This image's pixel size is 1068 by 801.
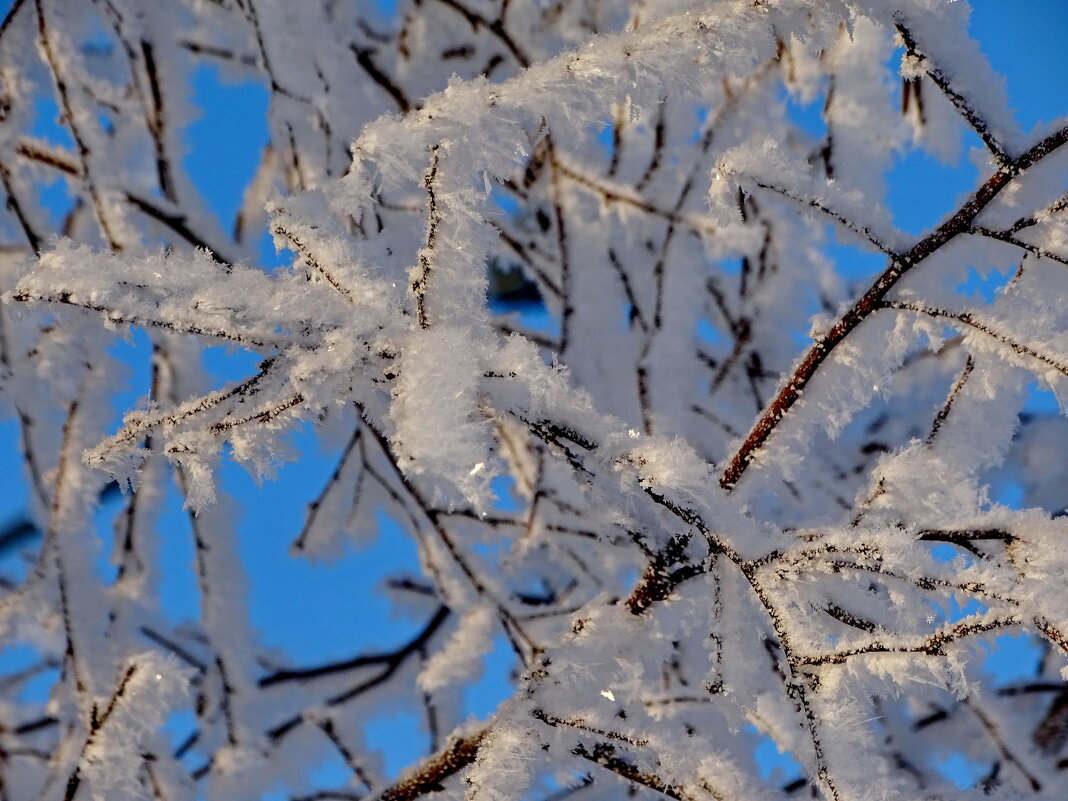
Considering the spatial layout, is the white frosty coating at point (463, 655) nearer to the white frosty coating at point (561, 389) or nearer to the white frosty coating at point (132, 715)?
the white frosty coating at point (561, 389)

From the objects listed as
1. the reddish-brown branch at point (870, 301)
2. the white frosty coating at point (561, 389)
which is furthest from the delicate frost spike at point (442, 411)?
the reddish-brown branch at point (870, 301)

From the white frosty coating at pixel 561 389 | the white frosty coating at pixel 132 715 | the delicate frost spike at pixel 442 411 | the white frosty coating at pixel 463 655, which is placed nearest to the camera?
the delicate frost spike at pixel 442 411

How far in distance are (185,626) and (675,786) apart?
6.04 ft

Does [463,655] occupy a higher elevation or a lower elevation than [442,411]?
higher

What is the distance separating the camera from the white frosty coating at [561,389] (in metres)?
0.60

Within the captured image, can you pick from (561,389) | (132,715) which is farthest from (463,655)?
(561,389)

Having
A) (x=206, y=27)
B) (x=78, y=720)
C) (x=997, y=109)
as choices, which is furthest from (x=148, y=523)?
(x=997, y=109)

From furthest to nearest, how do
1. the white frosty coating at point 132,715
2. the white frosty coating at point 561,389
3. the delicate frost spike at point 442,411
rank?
the white frosty coating at point 132,715 < the white frosty coating at point 561,389 < the delicate frost spike at point 442,411

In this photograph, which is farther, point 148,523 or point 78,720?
point 148,523

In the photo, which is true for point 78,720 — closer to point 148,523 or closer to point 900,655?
point 148,523

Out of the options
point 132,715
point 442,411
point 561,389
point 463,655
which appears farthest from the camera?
point 463,655

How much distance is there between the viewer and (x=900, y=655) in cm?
60

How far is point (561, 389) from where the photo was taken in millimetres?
600

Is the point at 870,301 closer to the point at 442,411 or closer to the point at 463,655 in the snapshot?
the point at 442,411
